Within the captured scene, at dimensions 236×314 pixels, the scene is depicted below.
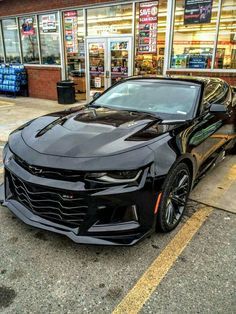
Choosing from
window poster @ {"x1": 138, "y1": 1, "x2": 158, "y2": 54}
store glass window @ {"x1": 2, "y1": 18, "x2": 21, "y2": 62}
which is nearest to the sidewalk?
store glass window @ {"x1": 2, "y1": 18, "x2": 21, "y2": 62}

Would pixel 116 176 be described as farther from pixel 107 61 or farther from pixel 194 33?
pixel 107 61

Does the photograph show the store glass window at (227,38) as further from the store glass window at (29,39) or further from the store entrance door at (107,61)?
the store glass window at (29,39)

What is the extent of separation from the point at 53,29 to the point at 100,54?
8.34 feet

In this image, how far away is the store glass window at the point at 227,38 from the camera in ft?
25.4

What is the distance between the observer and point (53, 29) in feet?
36.7

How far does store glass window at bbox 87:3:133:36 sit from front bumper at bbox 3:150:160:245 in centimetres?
822

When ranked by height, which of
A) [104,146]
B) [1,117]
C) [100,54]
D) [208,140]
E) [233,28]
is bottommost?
[1,117]

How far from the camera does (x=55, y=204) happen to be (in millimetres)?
2494

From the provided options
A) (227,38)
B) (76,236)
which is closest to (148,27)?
(227,38)

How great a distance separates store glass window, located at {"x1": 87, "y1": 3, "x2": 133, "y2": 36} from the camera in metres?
9.40

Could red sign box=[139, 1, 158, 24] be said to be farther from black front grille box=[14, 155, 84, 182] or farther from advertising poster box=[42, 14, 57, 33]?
black front grille box=[14, 155, 84, 182]

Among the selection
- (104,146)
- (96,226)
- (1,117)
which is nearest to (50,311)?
(96,226)

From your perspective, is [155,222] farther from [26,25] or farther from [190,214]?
[26,25]

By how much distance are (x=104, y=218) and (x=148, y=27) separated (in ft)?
26.6
